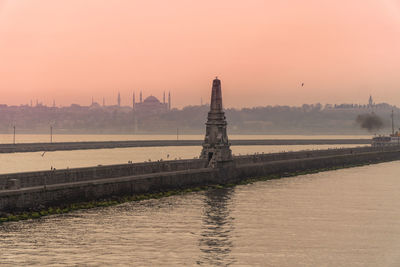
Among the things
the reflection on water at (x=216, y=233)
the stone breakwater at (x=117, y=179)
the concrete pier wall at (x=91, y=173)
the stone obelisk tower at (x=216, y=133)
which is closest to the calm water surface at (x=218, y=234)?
the reflection on water at (x=216, y=233)

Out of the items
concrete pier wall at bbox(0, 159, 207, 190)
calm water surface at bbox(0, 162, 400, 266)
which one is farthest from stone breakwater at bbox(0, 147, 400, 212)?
calm water surface at bbox(0, 162, 400, 266)

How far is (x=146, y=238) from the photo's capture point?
33.7 m

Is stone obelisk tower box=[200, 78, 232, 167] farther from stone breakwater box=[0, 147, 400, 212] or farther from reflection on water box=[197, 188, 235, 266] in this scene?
reflection on water box=[197, 188, 235, 266]

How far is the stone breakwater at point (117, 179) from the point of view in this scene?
40719 mm

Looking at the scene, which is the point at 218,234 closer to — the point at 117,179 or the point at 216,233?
the point at 216,233

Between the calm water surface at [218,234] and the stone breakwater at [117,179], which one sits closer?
the calm water surface at [218,234]

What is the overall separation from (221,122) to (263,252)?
32.5m

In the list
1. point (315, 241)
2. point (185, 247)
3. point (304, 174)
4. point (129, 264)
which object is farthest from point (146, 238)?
point (304, 174)

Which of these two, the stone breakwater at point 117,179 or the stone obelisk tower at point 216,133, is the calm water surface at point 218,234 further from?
the stone obelisk tower at point 216,133

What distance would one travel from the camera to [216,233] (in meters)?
35.6

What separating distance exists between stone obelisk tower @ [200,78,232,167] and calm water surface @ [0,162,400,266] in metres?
9.03

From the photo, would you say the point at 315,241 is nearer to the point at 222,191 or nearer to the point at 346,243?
the point at 346,243

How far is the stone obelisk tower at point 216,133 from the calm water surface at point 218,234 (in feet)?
29.6

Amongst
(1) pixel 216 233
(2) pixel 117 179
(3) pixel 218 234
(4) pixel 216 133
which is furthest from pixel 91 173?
(4) pixel 216 133
